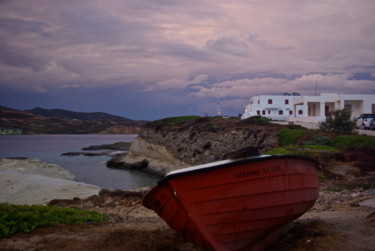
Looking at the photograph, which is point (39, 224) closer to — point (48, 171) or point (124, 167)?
point (48, 171)

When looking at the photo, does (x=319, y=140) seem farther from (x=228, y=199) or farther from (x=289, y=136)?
(x=228, y=199)

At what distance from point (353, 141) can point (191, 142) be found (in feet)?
63.1

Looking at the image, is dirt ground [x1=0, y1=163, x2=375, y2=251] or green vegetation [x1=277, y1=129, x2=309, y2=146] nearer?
dirt ground [x1=0, y1=163, x2=375, y2=251]

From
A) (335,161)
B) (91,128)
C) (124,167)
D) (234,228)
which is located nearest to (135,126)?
(91,128)

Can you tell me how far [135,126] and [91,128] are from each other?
22.3m

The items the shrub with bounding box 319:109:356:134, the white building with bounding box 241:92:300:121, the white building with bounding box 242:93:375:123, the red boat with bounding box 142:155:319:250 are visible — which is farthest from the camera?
the white building with bounding box 241:92:300:121

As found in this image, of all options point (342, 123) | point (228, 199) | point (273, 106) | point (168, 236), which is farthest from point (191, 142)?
point (273, 106)

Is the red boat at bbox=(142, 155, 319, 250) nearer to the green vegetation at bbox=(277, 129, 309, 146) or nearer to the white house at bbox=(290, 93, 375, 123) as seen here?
the green vegetation at bbox=(277, 129, 309, 146)

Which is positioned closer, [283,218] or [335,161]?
[283,218]

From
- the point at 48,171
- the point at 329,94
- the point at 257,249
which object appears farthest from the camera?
the point at 329,94

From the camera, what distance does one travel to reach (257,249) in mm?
7383

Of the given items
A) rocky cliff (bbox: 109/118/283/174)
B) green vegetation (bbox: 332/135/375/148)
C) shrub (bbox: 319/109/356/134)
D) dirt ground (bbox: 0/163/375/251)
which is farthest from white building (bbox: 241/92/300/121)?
dirt ground (bbox: 0/163/375/251)

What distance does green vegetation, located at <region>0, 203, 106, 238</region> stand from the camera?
27.8 ft

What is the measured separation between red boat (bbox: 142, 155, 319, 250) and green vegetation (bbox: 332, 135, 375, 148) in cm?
1780
